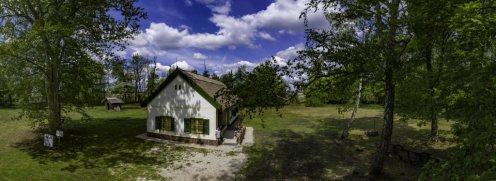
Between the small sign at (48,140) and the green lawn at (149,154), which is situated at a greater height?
the small sign at (48,140)

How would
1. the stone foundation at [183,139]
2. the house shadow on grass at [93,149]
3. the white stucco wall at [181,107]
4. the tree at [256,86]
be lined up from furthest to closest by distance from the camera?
the white stucco wall at [181,107]
the stone foundation at [183,139]
the house shadow on grass at [93,149]
the tree at [256,86]

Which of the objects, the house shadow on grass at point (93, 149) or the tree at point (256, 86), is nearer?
the tree at point (256, 86)

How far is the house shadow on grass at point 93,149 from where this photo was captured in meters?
17.9

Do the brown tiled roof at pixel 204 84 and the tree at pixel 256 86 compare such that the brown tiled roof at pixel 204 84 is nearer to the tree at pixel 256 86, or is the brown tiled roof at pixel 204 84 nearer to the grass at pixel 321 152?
the grass at pixel 321 152

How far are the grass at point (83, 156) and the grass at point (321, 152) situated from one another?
19.0 feet

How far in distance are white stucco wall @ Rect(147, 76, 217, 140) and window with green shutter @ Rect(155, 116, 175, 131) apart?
0.27 metres

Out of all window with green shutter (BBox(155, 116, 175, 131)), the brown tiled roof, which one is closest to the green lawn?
window with green shutter (BBox(155, 116, 175, 131))

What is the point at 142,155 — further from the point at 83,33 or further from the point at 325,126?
the point at 325,126

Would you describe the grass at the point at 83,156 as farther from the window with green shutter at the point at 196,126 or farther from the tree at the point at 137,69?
the tree at the point at 137,69

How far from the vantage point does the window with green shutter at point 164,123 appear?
2472 centimetres

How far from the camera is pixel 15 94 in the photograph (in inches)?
846

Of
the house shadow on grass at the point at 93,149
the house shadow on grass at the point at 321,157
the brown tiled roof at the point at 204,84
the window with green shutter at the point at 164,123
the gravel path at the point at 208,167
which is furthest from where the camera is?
the window with green shutter at the point at 164,123

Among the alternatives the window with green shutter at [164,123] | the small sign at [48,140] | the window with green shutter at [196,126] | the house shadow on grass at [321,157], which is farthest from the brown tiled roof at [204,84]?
the small sign at [48,140]

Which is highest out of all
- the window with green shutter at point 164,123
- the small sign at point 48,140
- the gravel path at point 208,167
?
the window with green shutter at point 164,123
